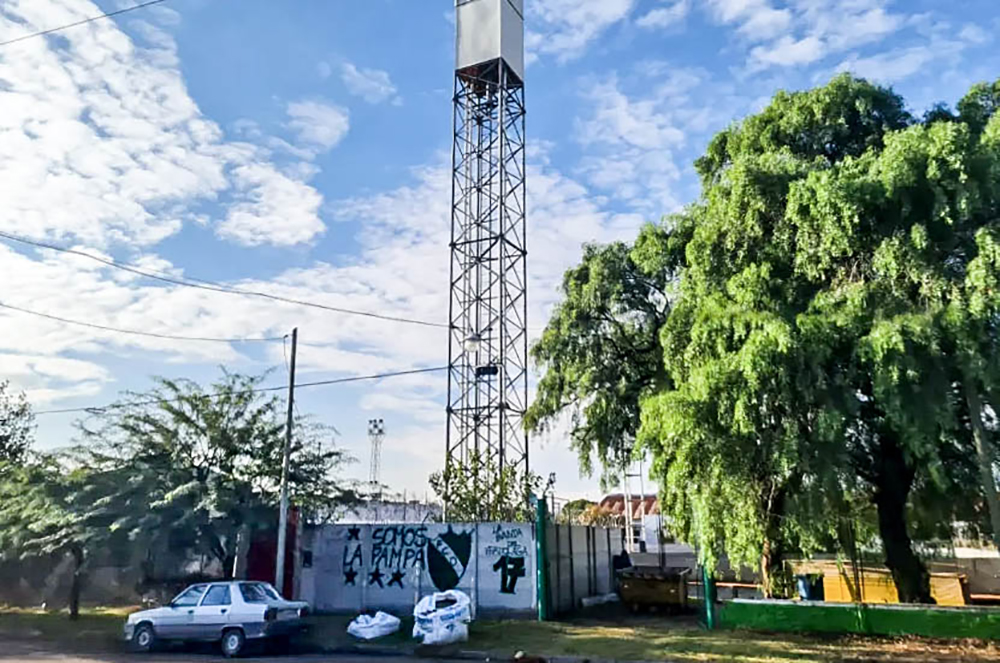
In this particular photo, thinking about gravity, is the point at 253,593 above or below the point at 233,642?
above

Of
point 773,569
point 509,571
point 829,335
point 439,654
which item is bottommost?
point 439,654

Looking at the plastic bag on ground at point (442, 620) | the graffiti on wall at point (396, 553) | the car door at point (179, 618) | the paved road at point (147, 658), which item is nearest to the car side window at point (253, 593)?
the car door at point (179, 618)

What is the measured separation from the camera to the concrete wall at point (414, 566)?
59.0 ft

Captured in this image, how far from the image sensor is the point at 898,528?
1527 cm

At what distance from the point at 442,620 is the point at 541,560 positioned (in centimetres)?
340

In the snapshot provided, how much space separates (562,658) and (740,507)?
13.0 feet

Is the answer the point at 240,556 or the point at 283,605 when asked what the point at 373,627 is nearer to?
the point at 283,605

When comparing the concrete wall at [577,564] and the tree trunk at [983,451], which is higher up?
the tree trunk at [983,451]

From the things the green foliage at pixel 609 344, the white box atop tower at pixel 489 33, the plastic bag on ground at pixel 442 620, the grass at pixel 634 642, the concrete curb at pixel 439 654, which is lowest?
the concrete curb at pixel 439 654

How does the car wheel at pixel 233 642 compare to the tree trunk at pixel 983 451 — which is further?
the car wheel at pixel 233 642

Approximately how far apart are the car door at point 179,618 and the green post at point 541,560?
7203mm

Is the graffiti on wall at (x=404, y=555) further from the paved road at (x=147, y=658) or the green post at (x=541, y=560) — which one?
the paved road at (x=147, y=658)

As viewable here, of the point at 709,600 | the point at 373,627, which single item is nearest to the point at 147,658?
the point at 373,627

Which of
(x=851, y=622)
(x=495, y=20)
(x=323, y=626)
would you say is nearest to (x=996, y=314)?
(x=851, y=622)
